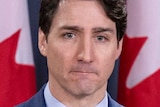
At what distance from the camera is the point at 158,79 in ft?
4.37

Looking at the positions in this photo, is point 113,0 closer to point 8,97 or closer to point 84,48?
Result: point 84,48

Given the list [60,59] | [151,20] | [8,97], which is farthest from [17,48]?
[60,59]

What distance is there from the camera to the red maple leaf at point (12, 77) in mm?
1272

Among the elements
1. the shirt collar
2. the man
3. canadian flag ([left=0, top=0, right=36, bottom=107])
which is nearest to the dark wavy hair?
the man

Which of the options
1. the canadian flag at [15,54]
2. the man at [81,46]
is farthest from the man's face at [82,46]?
the canadian flag at [15,54]

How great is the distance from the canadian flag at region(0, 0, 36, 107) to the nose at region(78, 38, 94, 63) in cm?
52

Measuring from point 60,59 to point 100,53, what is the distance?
0.24 ft

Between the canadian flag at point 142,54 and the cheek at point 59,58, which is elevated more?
the cheek at point 59,58

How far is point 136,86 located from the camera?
4.46 ft

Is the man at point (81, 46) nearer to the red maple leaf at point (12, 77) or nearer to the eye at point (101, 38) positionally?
the eye at point (101, 38)

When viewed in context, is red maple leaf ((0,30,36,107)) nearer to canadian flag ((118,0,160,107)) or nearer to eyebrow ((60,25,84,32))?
canadian flag ((118,0,160,107))

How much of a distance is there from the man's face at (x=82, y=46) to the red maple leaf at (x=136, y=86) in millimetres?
527

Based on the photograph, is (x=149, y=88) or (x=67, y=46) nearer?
(x=67, y=46)

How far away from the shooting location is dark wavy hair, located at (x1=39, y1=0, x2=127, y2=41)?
0.81 metres
